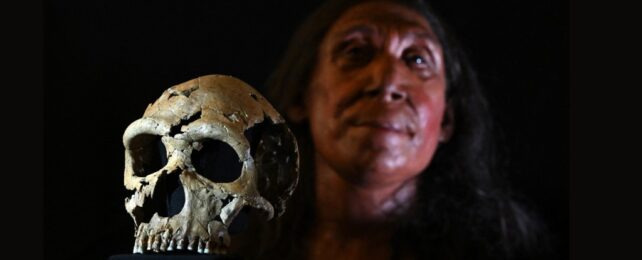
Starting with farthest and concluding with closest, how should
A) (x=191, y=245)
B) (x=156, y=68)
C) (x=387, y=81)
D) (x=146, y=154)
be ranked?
(x=156, y=68), (x=387, y=81), (x=146, y=154), (x=191, y=245)

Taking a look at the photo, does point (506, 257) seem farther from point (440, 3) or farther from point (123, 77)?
point (123, 77)

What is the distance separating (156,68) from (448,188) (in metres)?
1.08

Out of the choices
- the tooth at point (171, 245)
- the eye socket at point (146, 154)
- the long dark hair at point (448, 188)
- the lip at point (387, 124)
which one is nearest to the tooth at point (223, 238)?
the tooth at point (171, 245)

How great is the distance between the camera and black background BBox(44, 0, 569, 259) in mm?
3477

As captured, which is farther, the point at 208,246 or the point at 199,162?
the point at 199,162

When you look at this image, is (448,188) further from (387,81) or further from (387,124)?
(387,81)

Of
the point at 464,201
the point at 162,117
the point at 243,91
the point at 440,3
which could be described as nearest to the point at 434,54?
the point at 440,3

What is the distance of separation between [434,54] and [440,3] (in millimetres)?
173

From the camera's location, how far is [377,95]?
3.43m

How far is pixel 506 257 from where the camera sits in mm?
3451

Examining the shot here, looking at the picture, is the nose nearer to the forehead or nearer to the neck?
the forehead

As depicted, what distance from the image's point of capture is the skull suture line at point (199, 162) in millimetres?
2924

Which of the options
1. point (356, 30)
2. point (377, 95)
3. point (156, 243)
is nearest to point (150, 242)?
point (156, 243)

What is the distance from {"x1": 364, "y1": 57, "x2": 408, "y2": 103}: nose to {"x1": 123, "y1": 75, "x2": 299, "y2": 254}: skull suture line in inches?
17.3
